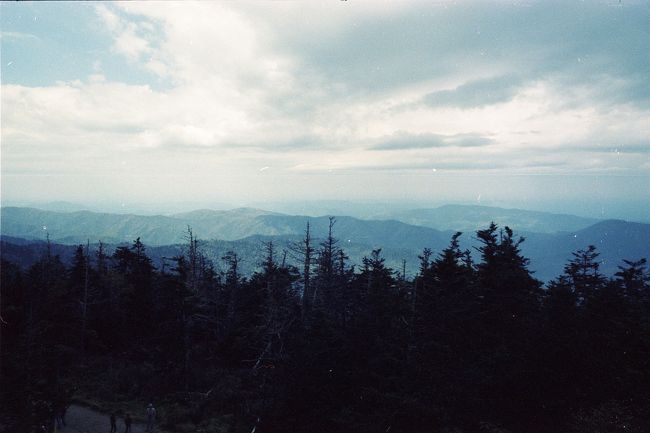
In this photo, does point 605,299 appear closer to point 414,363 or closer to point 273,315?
point 414,363

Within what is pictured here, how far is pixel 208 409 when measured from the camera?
73.5 feet

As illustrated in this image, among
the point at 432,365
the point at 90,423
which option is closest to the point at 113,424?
the point at 90,423

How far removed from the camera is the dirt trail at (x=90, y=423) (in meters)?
19.4

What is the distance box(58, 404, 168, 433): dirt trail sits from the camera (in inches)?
762

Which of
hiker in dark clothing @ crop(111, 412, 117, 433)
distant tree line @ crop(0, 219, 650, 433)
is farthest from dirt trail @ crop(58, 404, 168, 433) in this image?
distant tree line @ crop(0, 219, 650, 433)

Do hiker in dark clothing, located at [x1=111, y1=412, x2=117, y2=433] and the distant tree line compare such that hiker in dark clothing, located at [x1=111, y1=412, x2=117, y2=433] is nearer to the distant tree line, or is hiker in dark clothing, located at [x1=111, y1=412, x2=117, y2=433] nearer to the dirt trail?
the dirt trail

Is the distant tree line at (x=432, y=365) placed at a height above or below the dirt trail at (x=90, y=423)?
above

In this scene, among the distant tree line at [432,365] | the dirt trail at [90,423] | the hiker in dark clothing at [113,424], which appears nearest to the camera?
the distant tree line at [432,365]

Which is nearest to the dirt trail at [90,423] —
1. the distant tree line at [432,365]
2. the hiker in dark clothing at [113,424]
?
the hiker in dark clothing at [113,424]

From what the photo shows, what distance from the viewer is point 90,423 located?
20297 millimetres

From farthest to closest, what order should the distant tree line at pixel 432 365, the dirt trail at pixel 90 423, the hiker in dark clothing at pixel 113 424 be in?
the dirt trail at pixel 90 423 < the hiker in dark clothing at pixel 113 424 < the distant tree line at pixel 432 365

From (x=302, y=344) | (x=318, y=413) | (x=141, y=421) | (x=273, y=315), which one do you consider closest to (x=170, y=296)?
(x=141, y=421)

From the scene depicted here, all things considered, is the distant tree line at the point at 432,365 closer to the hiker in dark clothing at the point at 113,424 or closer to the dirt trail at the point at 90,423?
the dirt trail at the point at 90,423

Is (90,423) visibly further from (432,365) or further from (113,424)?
(432,365)
